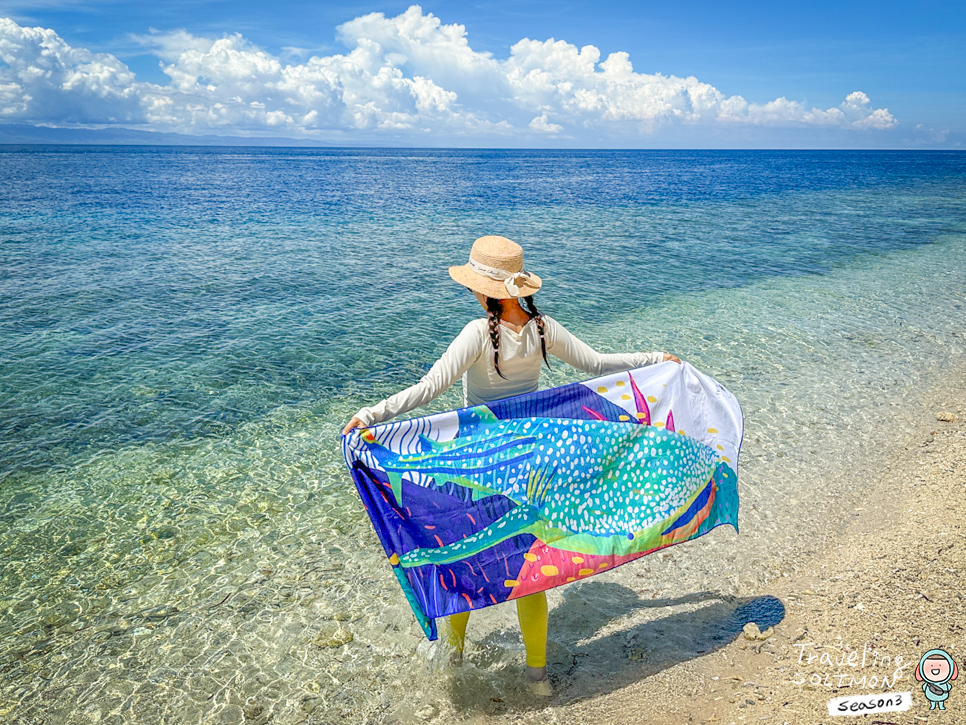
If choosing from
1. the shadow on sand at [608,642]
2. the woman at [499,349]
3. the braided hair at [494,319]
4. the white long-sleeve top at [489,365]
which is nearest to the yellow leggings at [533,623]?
the woman at [499,349]

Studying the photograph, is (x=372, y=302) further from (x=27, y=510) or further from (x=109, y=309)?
(x=27, y=510)

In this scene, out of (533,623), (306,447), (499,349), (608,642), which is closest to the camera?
(499,349)

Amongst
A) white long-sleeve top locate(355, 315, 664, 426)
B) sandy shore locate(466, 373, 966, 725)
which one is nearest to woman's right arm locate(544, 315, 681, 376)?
white long-sleeve top locate(355, 315, 664, 426)

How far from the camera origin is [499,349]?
A: 336 centimetres

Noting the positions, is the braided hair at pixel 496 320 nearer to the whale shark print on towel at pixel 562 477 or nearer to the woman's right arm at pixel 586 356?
the woman's right arm at pixel 586 356

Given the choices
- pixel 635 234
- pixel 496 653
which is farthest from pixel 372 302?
pixel 635 234

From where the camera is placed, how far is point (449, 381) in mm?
3270

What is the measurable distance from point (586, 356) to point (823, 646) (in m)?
2.46

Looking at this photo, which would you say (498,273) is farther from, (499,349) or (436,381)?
(436,381)

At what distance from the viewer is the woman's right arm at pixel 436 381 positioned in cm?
319

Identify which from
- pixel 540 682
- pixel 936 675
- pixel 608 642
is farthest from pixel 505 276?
pixel 936 675

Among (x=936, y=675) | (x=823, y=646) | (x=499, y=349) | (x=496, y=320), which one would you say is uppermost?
A: (x=496, y=320)

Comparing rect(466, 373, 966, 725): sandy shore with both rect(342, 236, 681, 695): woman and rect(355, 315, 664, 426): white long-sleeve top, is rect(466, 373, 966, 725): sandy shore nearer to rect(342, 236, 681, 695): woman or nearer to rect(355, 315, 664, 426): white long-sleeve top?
rect(342, 236, 681, 695): woman

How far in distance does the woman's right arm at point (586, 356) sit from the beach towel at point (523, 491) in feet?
0.23
